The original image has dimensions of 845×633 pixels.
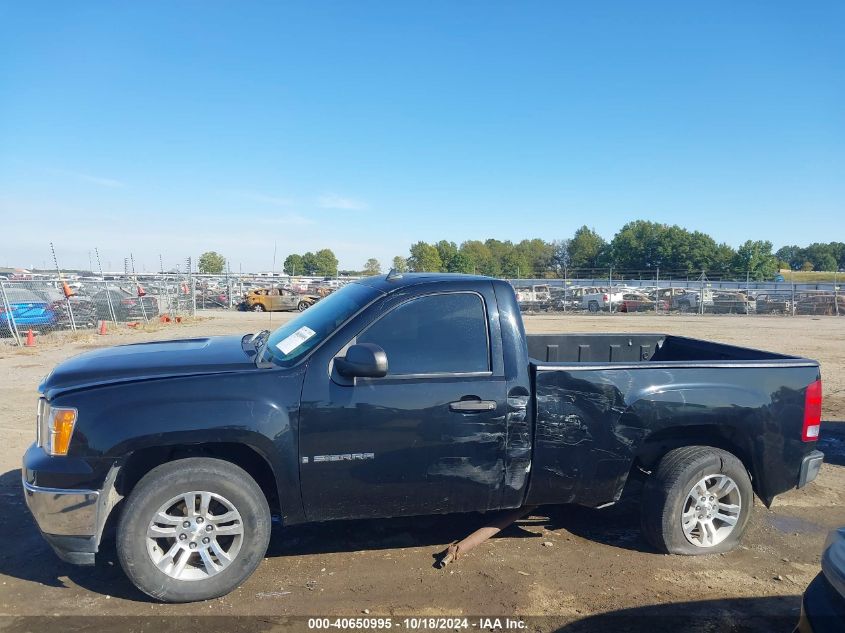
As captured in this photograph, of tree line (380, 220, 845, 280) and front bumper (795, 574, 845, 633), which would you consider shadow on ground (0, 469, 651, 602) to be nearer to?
front bumper (795, 574, 845, 633)

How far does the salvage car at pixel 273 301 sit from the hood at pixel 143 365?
29.2 metres

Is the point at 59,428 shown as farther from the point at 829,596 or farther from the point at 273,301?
the point at 273,301

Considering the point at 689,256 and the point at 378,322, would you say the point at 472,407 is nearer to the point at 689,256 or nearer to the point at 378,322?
the point at 378,322

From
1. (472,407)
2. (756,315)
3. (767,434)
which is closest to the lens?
(472,407)

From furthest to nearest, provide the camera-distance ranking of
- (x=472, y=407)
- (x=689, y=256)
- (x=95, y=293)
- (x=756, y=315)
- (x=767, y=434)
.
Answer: (x=689, y=256), (x=756, y=315), (x=95, y=293), (x=767, y=434), (x=472, y=407)

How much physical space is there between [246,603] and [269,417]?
1.09 m

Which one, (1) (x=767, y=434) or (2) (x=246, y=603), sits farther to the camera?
(1) (x=767, y=434)

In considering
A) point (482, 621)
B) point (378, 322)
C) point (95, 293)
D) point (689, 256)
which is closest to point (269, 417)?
point (378, 322)

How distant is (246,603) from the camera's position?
11.3 feet

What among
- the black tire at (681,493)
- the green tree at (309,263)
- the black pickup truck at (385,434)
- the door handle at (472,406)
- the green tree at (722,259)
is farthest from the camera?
the green tree at (309,263)

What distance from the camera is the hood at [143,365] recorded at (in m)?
3.50

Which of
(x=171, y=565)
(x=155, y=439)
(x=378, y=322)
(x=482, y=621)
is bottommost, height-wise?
(x=482, y=621)

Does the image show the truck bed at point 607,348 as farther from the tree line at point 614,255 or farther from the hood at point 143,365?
the tree line at point 614,255

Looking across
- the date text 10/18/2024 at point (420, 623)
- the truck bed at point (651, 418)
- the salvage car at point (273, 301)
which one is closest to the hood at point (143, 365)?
the date text 10/18/2024 at point (420, 623)
